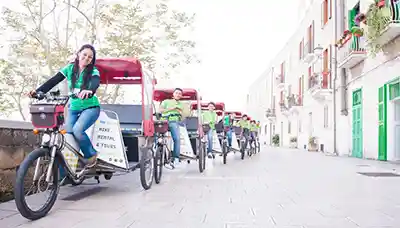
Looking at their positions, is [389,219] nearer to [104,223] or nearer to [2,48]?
[104,223]

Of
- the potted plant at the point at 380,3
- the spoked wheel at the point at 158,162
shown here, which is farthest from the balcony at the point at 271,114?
the spoked wheel at the point at 158,162

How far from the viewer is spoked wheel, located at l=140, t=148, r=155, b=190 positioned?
21.9 ft

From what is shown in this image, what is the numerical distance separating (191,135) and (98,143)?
15.4 feet

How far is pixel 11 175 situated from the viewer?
217 inches

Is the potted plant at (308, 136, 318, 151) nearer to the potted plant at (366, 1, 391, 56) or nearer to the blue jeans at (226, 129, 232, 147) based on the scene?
the potted plant at (366, 1, 391, 56)

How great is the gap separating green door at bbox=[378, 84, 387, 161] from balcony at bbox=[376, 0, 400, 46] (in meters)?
1.84

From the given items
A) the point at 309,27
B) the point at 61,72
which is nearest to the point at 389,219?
the point at 61,72

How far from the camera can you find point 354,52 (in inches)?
696

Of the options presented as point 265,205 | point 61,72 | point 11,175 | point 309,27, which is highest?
point 309,27

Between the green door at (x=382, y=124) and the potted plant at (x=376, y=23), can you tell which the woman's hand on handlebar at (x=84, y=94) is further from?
the green door at (x=382, y=124)

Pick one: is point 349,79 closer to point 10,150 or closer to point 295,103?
point 295,103

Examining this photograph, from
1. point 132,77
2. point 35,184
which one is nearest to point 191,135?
point 132,77

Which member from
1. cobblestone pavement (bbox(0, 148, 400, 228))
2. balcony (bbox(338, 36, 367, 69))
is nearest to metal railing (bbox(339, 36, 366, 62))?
balcony (bbox(338, 36, 367, 69))

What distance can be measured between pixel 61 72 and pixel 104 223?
78.1 inches
